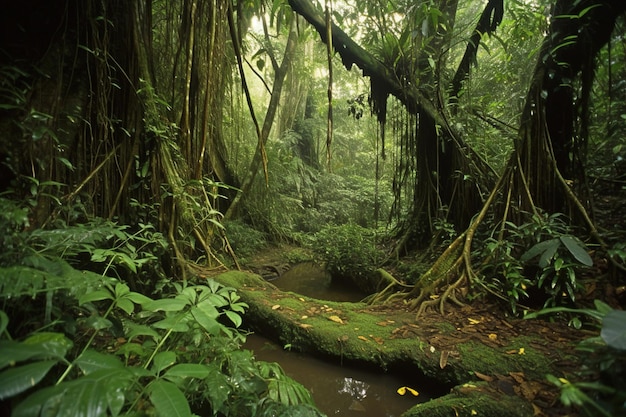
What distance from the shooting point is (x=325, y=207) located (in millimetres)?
8938

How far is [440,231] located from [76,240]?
170 inches

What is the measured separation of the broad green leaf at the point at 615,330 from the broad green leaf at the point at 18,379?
5.07 feet

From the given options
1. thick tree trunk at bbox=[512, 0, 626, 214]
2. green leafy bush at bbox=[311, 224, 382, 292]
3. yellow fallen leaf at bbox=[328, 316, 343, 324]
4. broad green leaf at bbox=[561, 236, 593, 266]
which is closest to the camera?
broad green leaf at bbox=[561, 236, 593, 266]

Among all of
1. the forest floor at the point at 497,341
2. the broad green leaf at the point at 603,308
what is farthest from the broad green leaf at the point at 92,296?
the forest floor at the point at 497,341

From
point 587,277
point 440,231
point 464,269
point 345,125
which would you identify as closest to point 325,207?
point 345,125

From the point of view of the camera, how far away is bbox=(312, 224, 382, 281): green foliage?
4891 mm

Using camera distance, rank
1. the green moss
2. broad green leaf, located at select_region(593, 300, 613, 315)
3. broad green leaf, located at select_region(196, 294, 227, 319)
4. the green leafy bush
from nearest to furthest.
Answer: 1. broad green leaf, located at select_region(593, 300, 613, 315)
2. broad green leaf, located at select_region(196, 294, 227, 319)
3. the green moss
4. the green leafy bush

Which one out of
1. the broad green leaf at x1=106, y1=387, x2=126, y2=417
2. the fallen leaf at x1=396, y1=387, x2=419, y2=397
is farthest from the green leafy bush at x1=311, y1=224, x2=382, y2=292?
the broad green leaf at x1=106, y1=387, x2=126, y2=417

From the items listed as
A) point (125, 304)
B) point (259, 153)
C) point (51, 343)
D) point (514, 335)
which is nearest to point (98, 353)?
point (51, 343)

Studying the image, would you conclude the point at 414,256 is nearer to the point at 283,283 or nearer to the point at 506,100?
the point at 283,283

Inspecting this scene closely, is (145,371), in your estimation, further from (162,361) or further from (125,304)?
(125,304)

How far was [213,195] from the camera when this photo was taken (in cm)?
325

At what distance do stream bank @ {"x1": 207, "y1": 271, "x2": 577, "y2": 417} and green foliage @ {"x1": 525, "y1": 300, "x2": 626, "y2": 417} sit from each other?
2.71 feet

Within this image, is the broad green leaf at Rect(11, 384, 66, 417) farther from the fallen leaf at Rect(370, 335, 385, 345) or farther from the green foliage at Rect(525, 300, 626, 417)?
the fallen leaf at Rect(370, 335, 385, 345)
